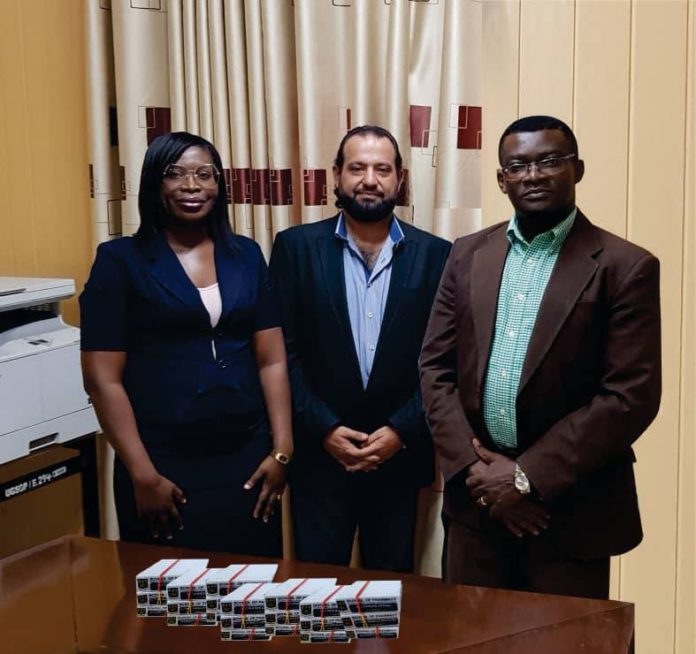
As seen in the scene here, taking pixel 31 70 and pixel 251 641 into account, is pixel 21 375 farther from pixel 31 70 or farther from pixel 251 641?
pixel 251 641

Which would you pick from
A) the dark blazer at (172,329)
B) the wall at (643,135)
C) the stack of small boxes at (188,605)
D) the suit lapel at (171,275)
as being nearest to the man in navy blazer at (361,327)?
the dark blazer at (172,329)

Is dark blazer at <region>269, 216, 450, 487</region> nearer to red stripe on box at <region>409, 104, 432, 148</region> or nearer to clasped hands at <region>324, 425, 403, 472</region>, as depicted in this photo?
clasped hands at <region>324, 425, 403, 472</region>

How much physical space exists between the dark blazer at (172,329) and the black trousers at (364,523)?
0.32 meters

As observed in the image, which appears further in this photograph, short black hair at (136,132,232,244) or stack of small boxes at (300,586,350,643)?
short black hair at (136,132,232,244)

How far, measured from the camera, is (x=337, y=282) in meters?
2.33

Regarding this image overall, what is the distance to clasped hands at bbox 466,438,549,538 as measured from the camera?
190cm

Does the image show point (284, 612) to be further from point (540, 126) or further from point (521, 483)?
point (540, 126)

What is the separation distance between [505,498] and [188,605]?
69 cm

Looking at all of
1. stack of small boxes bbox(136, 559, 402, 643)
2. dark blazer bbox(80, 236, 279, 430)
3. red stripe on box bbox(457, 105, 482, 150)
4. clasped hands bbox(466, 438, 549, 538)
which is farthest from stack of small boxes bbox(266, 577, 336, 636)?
red stripe on box bbox(457, 105, 482, 150)

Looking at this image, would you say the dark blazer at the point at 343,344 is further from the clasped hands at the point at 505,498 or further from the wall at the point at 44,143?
the wall at the point at 44,143

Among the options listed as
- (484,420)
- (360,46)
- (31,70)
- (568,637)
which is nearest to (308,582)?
(568,637)

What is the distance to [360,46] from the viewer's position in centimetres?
247

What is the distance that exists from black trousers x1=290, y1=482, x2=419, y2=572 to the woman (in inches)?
5.4

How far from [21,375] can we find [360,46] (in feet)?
3.99
